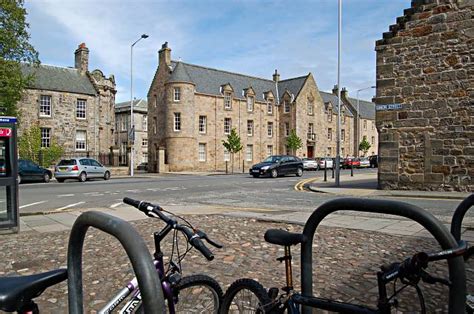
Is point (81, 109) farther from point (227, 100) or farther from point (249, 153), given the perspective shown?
point (249, 153)

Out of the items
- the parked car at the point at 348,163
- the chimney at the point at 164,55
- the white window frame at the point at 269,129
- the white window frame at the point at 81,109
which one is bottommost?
the parked car at the point at 348,163

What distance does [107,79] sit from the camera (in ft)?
143

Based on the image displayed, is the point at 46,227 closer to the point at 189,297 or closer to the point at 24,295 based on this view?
the point at 189,297

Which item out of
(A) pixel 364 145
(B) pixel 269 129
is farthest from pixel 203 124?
(A) pixel 364 145

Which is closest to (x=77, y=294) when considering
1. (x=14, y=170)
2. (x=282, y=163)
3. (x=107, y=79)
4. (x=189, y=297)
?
(x=189, y=297)

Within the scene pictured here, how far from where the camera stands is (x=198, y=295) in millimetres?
3242

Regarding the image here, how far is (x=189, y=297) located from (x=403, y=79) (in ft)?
49.8

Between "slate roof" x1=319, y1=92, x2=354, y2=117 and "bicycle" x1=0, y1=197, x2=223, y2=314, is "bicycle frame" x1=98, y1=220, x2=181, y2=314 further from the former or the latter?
"slate roof" x1=319, y1=92, x2=354, y2=117

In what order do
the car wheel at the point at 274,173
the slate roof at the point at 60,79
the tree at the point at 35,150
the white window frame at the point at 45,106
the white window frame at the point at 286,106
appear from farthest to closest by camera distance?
the white window frame at the point at 286,106
the slate roof at the point at 60,79
the white window frame at the point at 45,106
the tree at the point at 35,150
the car wheel at the point at 274,173

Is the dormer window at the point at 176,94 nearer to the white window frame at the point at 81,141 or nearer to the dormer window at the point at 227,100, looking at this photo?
the dormer window at the point at 227,100

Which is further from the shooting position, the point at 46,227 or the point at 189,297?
the point at 46,227

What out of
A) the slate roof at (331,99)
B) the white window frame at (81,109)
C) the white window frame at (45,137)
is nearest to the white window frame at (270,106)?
the slate roof at (331,99)

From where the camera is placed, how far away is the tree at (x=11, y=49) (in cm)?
2512

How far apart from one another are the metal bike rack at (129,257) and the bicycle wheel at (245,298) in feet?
5.00
